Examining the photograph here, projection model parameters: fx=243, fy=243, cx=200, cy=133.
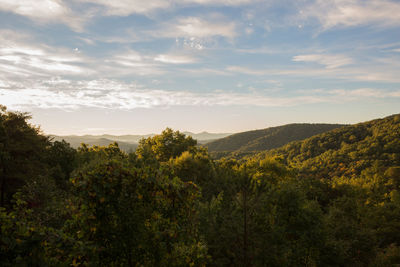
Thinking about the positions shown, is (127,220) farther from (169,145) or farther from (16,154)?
(169,145)

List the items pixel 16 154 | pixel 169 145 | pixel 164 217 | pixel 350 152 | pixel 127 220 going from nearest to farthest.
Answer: pixel 127 220
pixel 164 217
pixel 16 154
pixel 169 145
pixel 350 152

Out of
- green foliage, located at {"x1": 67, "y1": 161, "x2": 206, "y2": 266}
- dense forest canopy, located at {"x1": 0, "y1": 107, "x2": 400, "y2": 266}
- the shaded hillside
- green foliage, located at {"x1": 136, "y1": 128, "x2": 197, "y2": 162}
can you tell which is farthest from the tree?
the shaded hillside

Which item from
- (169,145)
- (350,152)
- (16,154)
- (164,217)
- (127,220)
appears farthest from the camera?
(350,152)

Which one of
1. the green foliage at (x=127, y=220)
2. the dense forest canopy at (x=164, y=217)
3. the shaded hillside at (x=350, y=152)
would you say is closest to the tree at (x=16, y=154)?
the dense forest canopy at (x=164, y=217)

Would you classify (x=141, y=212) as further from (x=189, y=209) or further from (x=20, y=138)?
(x=20, y=138)

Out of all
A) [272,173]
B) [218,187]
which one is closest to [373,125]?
[272,173]

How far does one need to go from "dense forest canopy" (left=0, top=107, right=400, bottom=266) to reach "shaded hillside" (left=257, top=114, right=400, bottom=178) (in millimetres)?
44176

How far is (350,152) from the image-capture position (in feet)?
354

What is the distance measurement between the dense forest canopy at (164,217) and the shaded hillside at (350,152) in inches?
1739

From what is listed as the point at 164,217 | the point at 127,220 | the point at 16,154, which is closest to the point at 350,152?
the point at 16,154

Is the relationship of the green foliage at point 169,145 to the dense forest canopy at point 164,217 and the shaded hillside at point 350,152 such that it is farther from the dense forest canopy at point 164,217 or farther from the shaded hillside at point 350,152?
the shaded hillside at point 350,152

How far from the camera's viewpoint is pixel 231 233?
45.1 feet

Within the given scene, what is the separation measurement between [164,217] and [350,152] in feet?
401

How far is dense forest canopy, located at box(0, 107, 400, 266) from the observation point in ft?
18.0
